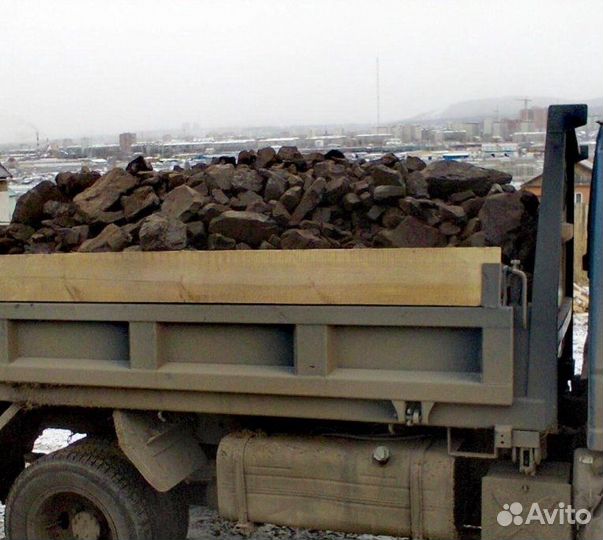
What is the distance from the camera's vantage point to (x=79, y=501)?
438cm

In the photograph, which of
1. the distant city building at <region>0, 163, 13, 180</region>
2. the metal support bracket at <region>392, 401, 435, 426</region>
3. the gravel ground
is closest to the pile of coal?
the metal support bracket at <region>392, 401, 435, 426</region>

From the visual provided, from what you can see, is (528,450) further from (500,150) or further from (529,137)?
(500,150)

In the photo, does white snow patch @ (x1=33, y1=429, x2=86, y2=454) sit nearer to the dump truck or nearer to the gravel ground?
the gravel ground

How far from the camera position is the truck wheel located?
416 centimetres

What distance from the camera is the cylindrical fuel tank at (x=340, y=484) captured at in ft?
11.9

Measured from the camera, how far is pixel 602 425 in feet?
10.9

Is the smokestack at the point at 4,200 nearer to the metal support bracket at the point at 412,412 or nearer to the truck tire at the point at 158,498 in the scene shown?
the truck tire at the point at 158,498

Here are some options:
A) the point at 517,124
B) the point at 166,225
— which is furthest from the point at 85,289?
the point at 517,124

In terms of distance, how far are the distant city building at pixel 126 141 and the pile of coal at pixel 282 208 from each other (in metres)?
2.51

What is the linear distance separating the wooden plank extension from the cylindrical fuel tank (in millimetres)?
721

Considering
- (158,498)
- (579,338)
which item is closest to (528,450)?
(158,498)

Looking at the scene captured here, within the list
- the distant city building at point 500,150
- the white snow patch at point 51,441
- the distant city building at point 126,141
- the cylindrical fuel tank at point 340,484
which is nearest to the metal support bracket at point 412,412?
the cylindrical fuel tank at point 340,484

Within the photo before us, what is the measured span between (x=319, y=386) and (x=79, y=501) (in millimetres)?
1625

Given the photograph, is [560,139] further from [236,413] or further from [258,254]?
[236,413]
